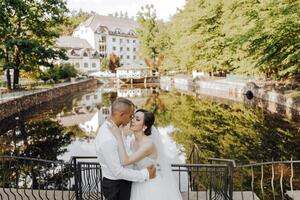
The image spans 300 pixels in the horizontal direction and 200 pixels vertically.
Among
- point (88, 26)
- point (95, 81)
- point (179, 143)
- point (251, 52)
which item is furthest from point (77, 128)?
point (88, 26)

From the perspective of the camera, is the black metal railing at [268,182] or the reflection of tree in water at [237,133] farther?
the reflection of tree in water at [237,133]

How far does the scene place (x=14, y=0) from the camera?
26.5m

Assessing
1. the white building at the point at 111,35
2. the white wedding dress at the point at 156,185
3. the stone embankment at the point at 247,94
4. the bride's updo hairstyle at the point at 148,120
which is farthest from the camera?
the white building at the point at 111,35

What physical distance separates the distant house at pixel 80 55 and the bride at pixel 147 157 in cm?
8618

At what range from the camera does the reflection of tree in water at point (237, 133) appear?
1708 centimetres

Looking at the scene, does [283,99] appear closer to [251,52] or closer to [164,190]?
[251,52]

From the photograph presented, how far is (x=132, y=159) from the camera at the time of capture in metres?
4.42

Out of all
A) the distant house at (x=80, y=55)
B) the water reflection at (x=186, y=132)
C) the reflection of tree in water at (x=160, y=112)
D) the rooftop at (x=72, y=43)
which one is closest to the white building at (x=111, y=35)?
the rooftop at (x=72, y=43)

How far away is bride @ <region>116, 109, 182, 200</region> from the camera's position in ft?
14.7

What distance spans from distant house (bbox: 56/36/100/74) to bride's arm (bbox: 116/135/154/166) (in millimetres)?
86495

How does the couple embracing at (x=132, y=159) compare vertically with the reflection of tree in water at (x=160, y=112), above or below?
above

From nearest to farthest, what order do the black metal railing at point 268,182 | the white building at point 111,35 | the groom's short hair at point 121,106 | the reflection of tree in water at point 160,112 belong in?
the groom's short hair at point 121,106 → the black metal railing at point 268,182 → the reflection of tree in water at point 160,112 → the white building at point 111,35

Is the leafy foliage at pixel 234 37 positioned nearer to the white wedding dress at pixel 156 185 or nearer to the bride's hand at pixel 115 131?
the white wedding dress at pixel 156 185

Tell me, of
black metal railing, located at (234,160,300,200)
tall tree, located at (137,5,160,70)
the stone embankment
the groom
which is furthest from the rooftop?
the groom
